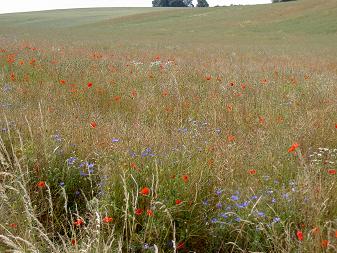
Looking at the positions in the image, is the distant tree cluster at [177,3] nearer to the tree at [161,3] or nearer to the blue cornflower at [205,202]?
the tree at [161,3]

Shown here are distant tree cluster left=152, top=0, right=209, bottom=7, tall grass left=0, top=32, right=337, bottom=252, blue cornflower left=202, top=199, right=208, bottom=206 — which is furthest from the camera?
distant tree cluster left=152, top=0, right=209, bottom=7

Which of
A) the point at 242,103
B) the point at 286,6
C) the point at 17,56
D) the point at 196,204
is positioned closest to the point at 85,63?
the point at 17,56

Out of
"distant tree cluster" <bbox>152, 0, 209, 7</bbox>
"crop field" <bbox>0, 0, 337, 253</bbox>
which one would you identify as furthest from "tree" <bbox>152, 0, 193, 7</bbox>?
"crop field" <bbox>0, 0, 337, 253</bbox>

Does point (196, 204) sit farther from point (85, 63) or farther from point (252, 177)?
point (85, 63)

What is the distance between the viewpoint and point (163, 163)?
283cm

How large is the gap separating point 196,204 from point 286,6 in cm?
4596

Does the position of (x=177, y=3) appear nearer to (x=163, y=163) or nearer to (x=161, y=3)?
(x=161, y=3)

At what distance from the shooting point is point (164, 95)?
562 centimetres

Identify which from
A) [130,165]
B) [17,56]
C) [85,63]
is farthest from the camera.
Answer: [17,56]

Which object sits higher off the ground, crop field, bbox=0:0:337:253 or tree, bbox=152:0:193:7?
tree, bbox=152:0:193:7

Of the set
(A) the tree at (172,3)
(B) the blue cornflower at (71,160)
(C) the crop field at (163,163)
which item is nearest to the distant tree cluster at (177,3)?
(A) the tree at (172,3)

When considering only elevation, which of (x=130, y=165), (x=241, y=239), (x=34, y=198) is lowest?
(x=241, y=239)

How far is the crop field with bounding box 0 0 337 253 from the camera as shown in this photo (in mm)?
2270

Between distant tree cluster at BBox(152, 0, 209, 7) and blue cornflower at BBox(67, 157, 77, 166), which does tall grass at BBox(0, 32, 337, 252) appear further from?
distant tree cluster at BBox(152, 0, 209, 7)
